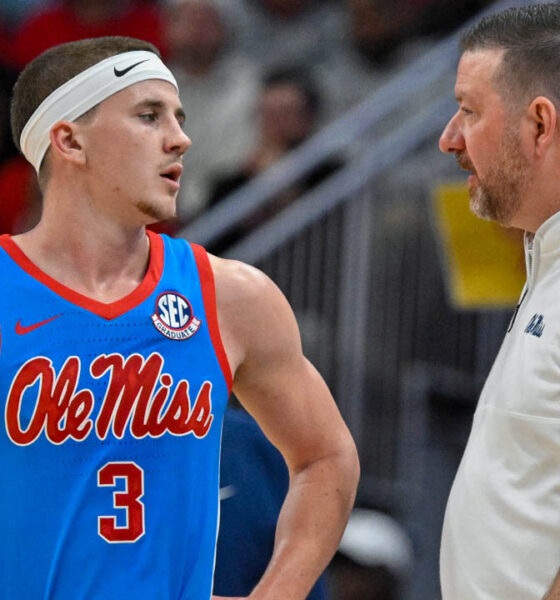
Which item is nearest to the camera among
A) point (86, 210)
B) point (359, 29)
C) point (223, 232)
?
point (86, 210)

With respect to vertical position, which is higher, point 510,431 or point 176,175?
point 176,175

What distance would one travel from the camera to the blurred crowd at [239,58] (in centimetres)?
639

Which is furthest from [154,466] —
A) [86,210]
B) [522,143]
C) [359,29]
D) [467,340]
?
[359,29]

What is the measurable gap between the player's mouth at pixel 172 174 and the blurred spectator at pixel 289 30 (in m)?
4.33

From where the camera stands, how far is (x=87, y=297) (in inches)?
113

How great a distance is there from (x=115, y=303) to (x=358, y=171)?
9.15ft

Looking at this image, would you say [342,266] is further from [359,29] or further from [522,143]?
[522,143]

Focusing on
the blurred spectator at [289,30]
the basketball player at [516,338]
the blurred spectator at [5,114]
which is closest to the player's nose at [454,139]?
the basketball player at [516,338]

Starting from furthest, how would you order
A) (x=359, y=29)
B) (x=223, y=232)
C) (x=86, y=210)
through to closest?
(x=359, y=29)
(x=223, y=232)
(x=86, y=210)

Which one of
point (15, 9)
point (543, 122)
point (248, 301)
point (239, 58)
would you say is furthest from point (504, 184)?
point (15, 9)

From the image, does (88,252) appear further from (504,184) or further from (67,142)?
(504,184)

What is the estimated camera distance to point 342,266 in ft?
18.5

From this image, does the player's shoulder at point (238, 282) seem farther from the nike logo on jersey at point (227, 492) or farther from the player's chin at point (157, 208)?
the nike logo on jersey at point (227, 492)

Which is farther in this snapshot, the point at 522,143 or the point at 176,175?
the point at 176,175
